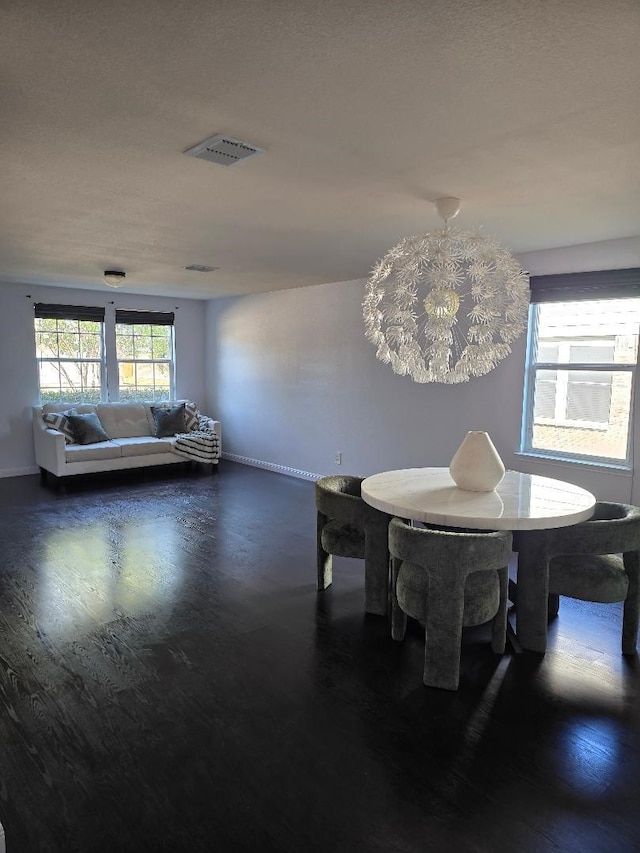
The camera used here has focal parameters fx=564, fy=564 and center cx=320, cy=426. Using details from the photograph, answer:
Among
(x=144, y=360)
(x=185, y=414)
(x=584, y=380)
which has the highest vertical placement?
(x=144, y=360)

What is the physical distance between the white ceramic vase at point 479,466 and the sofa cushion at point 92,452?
474 centimetres

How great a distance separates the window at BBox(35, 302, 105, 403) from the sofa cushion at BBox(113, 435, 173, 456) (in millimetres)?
964

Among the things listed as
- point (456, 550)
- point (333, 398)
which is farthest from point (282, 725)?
point (333, 398)

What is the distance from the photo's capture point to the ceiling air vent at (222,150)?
7.26 ft

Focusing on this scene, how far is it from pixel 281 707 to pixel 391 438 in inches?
143

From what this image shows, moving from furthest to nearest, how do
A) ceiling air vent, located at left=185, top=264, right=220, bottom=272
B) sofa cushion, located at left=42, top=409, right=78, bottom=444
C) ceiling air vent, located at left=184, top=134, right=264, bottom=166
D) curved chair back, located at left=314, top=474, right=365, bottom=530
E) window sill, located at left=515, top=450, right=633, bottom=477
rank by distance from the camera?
sofa cushion, located at left=42, top=409, right=78, bottom=444 → ceiling air vent, located at left=185, top=264, right=220, bottom=272 → window sill, located at left=515, top=450, right=633, bottom=477 → curved chair back, located at left=314, top=474, right=365, bottom=530 → ceiling air vent, located at left=184, top=134, right=264, bottom=166

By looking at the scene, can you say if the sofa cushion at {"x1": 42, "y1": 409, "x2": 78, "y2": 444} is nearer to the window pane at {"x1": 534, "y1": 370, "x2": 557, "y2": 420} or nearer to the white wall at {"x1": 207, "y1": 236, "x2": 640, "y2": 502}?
the white wall at {"x1": 207, "y1": 236, "x2": 640, "y2": 502}

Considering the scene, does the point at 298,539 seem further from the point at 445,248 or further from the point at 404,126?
the point at 404,126

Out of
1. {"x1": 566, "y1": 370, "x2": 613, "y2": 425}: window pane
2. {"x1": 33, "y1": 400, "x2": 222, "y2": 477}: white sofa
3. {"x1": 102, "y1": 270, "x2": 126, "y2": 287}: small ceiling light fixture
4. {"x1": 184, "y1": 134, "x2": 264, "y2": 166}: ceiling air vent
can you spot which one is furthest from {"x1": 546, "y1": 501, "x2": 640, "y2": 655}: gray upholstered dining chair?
{"x1": 33, "y1": 400, "x2": 222, "y2": 477}: white sofa

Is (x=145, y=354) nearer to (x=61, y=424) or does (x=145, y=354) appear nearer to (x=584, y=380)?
(x=61, y=424)

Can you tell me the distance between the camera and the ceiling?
1.45 metres

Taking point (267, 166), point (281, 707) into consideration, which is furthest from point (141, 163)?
point (281, 707)

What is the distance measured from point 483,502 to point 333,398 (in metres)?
3.71

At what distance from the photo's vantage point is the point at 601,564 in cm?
278
